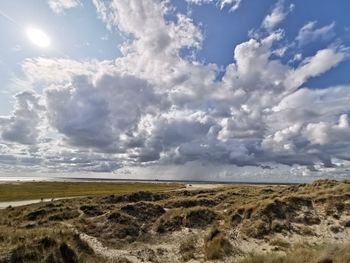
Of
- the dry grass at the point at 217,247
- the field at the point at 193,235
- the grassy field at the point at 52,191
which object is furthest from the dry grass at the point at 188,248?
the grassy field at the point at 52,191

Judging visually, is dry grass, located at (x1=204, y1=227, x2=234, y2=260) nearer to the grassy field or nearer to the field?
the field

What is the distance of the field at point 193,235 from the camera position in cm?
1688

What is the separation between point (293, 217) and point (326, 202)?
652cm

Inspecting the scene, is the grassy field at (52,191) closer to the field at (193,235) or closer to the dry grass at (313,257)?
the field at (193,235)

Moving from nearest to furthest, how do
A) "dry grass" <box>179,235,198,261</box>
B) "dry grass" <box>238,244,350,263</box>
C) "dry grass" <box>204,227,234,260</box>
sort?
"dry grass" <box>238,244,350,263</box> < "dry grass" <box>204,227,234,260</box> < "dry grass" <box>179,235,198,261</box>

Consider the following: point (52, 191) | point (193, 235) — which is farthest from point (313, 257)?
point (52, 191)

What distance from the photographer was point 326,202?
1340 inches

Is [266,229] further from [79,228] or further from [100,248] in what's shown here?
[79,228]

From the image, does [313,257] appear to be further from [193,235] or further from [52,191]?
[52,191]

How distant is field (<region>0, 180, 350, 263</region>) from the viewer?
1688cm

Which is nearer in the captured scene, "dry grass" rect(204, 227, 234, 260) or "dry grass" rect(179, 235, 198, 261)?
"dry grass" rect(204, 227, 234, 260)

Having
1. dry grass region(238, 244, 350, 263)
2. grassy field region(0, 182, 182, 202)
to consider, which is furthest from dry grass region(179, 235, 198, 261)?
grassy field region(0, 182, 182, 202)

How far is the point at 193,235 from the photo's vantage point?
25.5 meters

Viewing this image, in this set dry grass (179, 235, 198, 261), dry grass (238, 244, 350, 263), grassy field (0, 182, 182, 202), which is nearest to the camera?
dry grass (238, 244, 350, 263)
